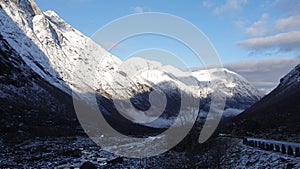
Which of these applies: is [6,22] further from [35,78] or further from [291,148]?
[291,148]

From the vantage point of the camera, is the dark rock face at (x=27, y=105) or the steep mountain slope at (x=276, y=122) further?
the dark rock face at (x=27, y=105)

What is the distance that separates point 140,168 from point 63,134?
70.2 metres

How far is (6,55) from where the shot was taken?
492ft

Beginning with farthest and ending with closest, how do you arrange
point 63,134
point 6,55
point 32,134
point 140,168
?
point 6,55 → point 63,134 → point 32,134 → point 140,168

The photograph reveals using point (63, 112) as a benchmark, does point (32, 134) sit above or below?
below

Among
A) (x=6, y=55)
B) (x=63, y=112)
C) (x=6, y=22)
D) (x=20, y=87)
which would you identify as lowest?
(x=63, y=112)

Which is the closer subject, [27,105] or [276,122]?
[276,122]

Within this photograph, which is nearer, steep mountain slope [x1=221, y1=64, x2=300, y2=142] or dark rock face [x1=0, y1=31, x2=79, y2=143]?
steep mountain slope [x1=221, y1=64, x2=300, y2=142]

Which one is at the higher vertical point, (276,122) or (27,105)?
(27,105)

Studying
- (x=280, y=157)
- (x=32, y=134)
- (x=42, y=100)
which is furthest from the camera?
(x=42, y=100)

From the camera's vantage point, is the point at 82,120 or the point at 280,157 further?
the point at 82,120

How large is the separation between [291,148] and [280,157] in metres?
1.72

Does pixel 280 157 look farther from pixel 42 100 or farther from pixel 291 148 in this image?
pixel 42 100

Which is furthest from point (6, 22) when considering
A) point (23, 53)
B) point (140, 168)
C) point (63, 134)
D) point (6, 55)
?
point (140, 168)
